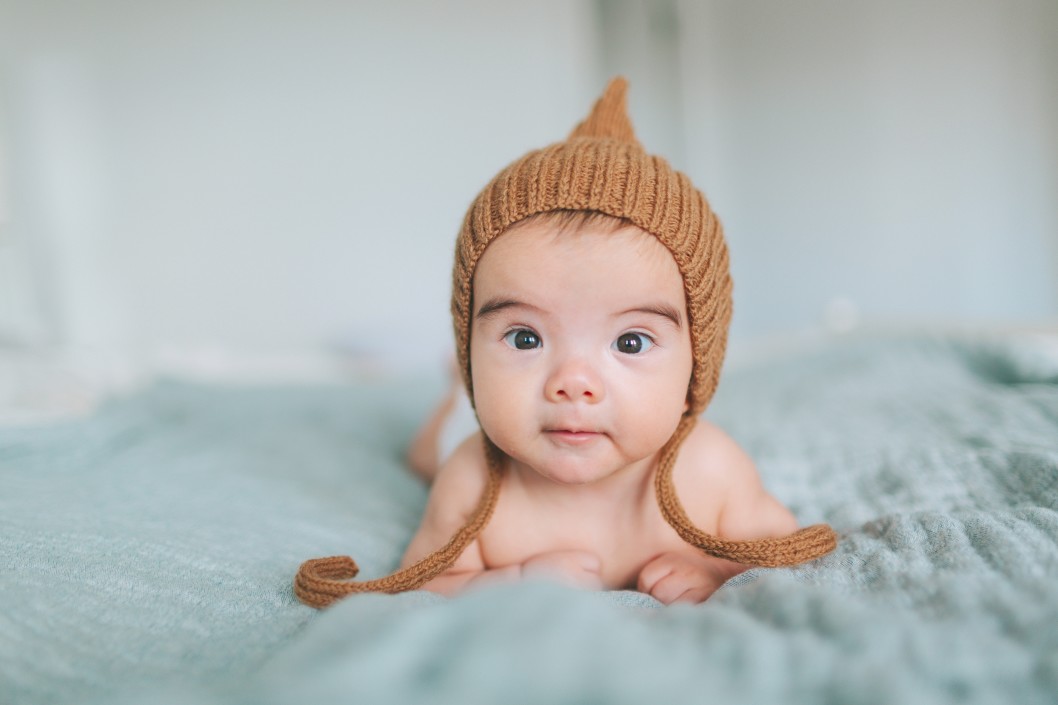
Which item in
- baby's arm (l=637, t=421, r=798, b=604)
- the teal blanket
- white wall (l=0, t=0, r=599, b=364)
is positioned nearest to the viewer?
the teal blanket

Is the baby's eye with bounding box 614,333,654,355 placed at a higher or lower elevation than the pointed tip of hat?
lower

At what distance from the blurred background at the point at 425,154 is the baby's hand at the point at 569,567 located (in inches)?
71.6

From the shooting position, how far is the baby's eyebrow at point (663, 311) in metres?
0.86

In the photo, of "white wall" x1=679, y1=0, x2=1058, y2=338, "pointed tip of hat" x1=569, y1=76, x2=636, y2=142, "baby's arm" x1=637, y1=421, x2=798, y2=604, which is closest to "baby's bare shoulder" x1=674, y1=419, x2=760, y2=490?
"baby's arm" x1=637, y1=421, x2=798, y2=604

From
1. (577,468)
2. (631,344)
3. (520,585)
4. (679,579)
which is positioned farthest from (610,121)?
(520,585)

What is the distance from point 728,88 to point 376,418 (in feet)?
9.55

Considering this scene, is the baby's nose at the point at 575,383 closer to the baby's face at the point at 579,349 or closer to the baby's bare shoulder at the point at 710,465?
the baby's face at the point at 579,349

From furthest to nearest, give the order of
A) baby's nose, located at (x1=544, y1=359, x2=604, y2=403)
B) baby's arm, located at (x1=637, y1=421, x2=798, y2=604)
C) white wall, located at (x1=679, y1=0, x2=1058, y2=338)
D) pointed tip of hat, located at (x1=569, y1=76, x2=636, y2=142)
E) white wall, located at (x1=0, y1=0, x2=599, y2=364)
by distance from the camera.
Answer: white wall, located at (x1=0, y1=0, x2=599, y2=364) < white wall, located at (x1=679, y1=0, x2=1058, y2=338) < pointed tip of hat, located at (x1=569, y1=76, x2=636, y2=142) < baby's arm, located at (x1=637, y1=421, x2=798, y2=604) < baby's nose, located at (x1=544, y1=359, x2=604, y2=403)

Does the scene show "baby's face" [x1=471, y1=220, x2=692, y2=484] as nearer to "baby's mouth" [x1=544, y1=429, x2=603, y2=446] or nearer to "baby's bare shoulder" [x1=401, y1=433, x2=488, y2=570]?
"baby's mouth" [x1=544, y1=429, x2=603, y2=446]

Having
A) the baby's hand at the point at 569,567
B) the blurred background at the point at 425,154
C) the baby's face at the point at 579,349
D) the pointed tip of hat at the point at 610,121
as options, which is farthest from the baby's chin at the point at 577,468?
the blurred background at the point at 425,154

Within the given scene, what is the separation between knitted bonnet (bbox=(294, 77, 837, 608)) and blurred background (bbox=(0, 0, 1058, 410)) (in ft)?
5.82

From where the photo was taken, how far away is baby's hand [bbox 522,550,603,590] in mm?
909

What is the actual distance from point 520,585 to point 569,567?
0.41 metres

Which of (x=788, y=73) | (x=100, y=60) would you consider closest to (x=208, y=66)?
(x=100, y=60)
